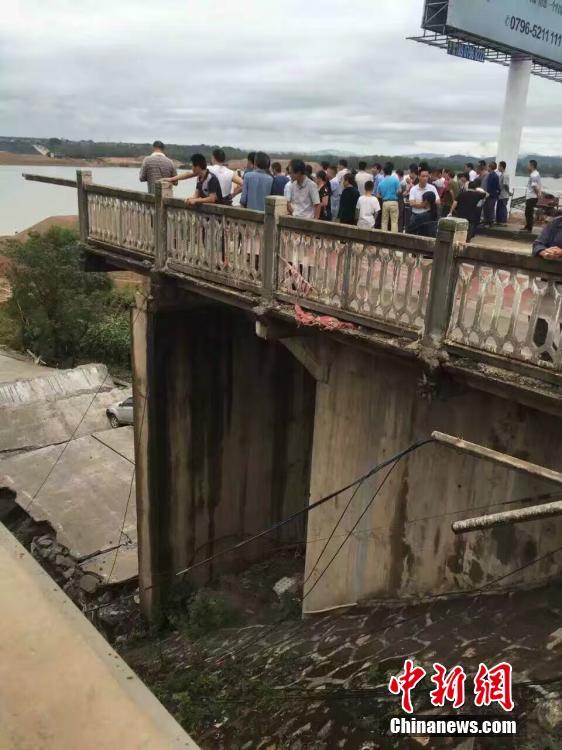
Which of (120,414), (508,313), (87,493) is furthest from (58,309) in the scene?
(508,313)

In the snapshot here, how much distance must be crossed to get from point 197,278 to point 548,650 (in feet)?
18.2

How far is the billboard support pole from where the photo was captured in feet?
67.9

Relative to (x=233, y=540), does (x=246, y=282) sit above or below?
above

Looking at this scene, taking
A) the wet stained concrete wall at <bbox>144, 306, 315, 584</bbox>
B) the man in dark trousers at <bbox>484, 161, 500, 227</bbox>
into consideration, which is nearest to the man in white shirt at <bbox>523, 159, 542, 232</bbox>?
the man in dark trousers at <bbox>484, 161, 500, 227</bbox>

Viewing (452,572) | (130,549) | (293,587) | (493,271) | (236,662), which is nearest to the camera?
(493,271)

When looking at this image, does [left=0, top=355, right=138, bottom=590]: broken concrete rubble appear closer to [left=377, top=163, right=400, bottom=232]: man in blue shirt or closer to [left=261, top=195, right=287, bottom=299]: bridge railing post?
[left=261, top=195, right=287, bottom=299]: bridge railing post

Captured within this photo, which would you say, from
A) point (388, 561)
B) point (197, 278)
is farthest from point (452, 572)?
point (197, 278)

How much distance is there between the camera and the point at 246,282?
7117mm

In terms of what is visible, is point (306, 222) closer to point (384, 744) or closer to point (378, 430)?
point (378, 430)

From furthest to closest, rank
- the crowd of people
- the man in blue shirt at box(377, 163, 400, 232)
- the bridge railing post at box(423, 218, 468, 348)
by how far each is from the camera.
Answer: the man in blue shirt at box(377, 163, 400, 232)
the crowd of people
the bridge railing post at box(423, 218, 468, 348)

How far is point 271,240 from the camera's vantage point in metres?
6.55

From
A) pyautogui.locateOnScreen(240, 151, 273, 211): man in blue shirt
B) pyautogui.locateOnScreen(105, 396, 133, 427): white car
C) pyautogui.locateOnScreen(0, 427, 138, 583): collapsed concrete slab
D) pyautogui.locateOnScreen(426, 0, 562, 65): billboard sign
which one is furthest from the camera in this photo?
pyautogui.locateOnScreen(426, 0, 562, 65): billboard sign

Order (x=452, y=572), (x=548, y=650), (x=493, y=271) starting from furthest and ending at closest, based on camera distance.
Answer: (x=452, y=572) < (x=548, y=650) < (x=493, y=271)

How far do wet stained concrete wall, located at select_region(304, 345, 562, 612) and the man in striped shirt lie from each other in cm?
380
